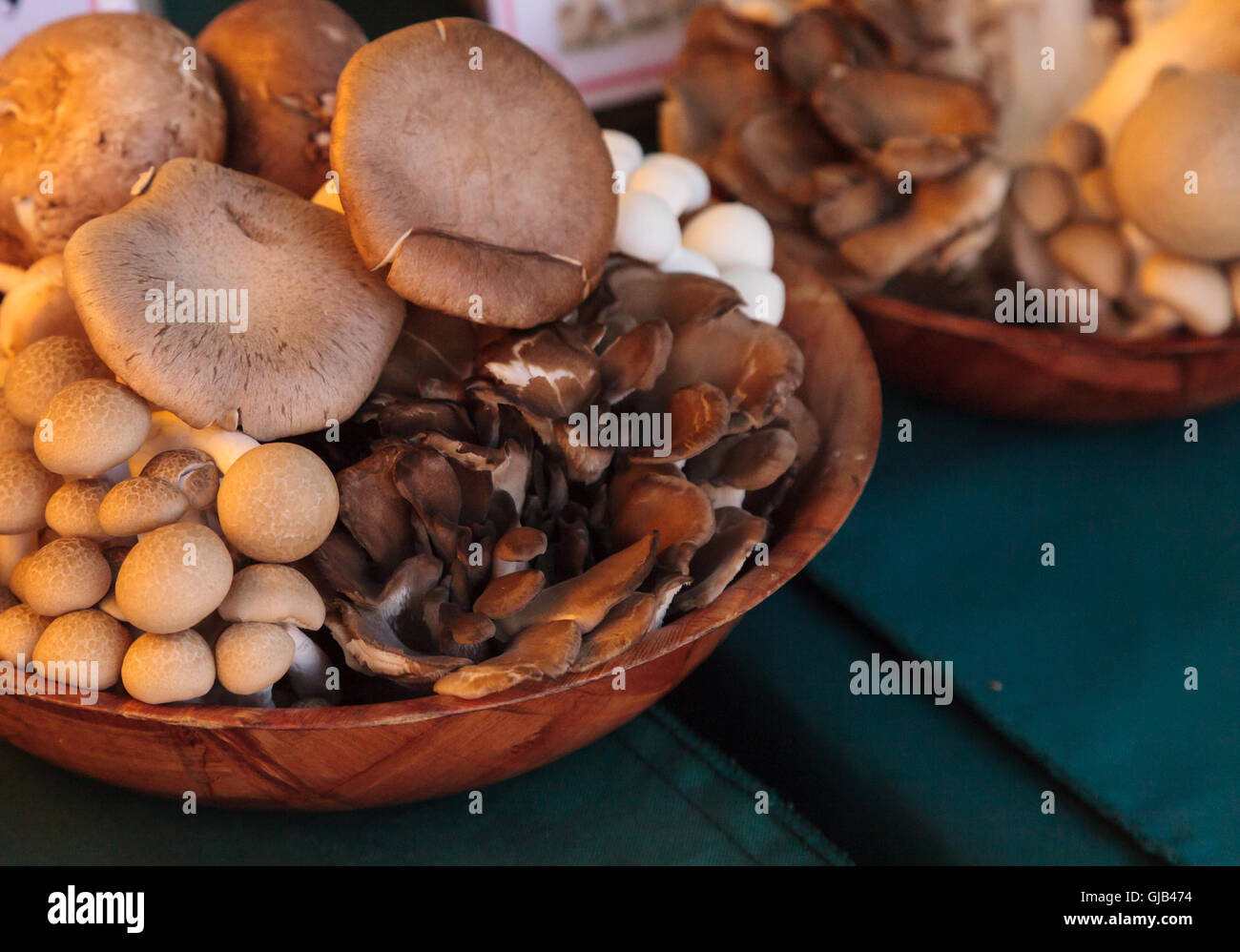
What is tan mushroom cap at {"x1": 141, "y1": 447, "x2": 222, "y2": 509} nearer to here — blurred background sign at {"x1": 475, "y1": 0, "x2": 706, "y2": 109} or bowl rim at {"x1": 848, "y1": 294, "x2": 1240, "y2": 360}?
bowl rim at {"x1": 848, "y1": 294, "x2": 1240, "y2": 360}

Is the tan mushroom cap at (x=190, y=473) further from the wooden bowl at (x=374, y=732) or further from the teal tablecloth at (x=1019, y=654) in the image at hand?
the teal tablecloth at (x=1019, y=654)

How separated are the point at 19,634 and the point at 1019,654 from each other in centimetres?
78

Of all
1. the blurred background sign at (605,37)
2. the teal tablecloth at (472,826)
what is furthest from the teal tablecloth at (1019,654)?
the blurred background sign at (605,37)

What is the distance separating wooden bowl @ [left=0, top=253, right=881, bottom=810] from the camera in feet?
2.01

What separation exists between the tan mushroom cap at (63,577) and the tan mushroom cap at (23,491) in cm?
3

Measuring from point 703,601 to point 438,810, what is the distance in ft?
0.94

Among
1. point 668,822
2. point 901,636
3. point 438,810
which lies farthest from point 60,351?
point 901,636

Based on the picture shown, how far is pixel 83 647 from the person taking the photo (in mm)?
625

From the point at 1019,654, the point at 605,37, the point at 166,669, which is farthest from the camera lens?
the point at 605,37

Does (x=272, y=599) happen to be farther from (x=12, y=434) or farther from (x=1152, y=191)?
(x=1152, y=191)

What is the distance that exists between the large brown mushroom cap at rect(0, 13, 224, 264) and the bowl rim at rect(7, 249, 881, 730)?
41 cm

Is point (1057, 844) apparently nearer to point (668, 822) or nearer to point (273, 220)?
point (668, 822)

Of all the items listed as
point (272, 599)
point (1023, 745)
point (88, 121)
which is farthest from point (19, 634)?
point (1023, 745)

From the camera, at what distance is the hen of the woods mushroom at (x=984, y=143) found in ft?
3.27
